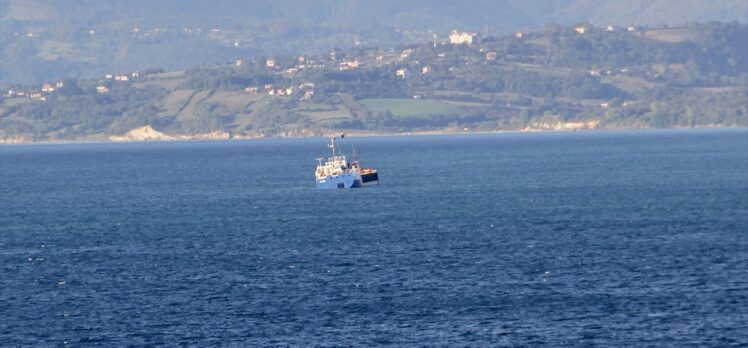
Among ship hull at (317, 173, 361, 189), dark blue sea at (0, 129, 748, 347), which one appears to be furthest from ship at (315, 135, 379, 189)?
dark blue sea at (0, 129, 748, 347)

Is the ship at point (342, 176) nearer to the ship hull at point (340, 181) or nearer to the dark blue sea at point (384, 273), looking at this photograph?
the ship hull at point (340, 181)

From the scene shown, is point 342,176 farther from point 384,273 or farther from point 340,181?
point 384,273

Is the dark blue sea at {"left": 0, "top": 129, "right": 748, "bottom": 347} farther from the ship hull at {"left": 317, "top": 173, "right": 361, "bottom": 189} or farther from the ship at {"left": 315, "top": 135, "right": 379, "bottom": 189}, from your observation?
the ship at {"left": 315, "top": 135, "right": 379, "bottom": 189}

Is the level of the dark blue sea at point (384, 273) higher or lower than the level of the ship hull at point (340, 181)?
higher

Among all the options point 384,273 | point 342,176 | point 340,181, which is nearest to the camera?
point 384,273

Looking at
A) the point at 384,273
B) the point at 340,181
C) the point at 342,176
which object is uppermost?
the point at 384,273

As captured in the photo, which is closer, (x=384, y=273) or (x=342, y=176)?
(x=384, y=273)

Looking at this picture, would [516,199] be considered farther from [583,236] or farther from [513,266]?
[513,266]

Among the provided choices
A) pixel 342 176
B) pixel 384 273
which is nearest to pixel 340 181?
pixel 342 176

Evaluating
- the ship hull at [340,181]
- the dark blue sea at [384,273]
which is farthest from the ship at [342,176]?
the dark blue sea at [384,273]

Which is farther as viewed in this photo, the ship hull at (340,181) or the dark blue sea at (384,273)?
the ship hull at (340,181)

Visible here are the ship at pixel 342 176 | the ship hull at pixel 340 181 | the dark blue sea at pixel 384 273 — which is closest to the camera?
the dark blue sea at pixel 384 273
